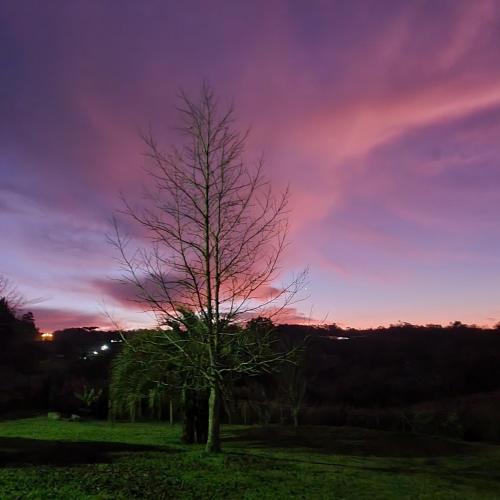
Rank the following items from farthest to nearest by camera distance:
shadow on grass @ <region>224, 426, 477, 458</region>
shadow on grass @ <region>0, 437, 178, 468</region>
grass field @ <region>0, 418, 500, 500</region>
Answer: shadow on grass @ <region>224, 426, 477, 458</region> → shadow on grass @ <region>0, 437, 178, 468</region> → grass field @ <region>0, 418, 500, 500</region>

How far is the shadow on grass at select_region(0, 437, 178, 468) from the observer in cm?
1022

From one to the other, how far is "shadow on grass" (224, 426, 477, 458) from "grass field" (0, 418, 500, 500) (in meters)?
0.03

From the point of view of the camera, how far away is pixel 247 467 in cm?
1016

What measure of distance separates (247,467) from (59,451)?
4.21m

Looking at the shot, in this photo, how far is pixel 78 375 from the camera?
37.2 metres

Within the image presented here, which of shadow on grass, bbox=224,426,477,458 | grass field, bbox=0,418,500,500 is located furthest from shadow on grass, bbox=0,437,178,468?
shadow on grass, bbox=224,426,477,458

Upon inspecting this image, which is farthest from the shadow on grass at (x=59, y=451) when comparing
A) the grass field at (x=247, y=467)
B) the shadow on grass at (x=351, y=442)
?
the shadow on grass at (x=351, y=442)

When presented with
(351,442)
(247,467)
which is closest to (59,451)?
(247,467)

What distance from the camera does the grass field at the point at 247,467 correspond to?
26.3 ft

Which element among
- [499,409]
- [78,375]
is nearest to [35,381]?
[78,375]

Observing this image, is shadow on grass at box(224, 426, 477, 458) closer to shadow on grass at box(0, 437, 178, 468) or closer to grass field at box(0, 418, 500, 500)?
grass field at box(0, 418, 500, 500)

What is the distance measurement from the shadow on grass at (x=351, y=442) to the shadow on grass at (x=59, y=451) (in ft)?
11.5

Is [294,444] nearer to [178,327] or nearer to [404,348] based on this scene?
[178,327]

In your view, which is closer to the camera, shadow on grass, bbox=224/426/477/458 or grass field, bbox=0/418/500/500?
grass field, bbox=0/418/500/500
